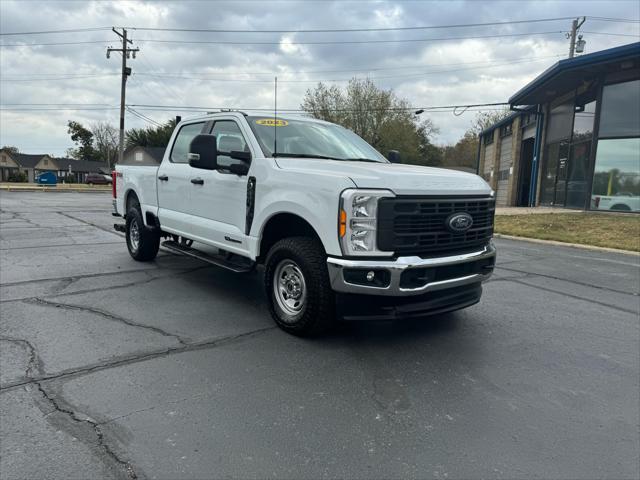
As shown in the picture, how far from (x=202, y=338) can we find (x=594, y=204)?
1834 cm

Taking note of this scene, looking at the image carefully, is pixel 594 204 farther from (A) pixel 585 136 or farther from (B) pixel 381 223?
(B) pixel 381 223

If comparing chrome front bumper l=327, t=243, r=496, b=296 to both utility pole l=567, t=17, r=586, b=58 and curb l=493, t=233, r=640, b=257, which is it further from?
utility pole l=567, t=17, r=586, b=58

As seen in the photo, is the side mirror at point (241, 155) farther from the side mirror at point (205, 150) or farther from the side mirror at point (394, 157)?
the side mirror at point (394, 157)

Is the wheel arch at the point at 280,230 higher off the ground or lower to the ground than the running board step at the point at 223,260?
higher

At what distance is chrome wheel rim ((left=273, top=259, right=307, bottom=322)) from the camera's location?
4062mm

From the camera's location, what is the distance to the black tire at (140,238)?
23.1ft

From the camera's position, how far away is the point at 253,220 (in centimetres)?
451

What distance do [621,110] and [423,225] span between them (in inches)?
695

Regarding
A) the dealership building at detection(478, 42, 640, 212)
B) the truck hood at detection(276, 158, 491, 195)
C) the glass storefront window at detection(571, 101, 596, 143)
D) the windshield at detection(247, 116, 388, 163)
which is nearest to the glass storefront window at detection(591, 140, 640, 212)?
the dealership building at detection(478, 42, 640, 212)

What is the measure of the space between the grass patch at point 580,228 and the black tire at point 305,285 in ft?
31.2

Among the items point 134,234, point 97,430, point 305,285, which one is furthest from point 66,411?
point 134,234

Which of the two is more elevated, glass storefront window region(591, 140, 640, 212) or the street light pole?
the street light pole

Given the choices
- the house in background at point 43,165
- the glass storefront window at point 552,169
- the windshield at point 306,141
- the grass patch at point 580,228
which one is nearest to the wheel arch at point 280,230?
the windshield at point 306,141

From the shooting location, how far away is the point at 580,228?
1320 cm
